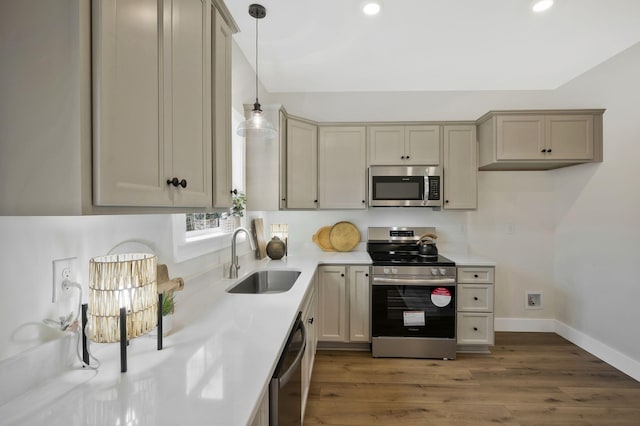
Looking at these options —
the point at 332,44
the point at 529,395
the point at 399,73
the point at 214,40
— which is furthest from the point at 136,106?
the point at 529,395

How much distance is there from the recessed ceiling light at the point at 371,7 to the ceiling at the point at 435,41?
0.16 feet

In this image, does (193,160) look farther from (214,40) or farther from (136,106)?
(214,40)

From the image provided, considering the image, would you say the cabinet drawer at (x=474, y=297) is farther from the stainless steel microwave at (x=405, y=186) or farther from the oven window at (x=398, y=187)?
the oven window at (x=398, y=187)

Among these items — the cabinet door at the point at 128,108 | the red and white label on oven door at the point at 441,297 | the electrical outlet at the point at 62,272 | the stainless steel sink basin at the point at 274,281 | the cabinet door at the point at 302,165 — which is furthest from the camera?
the cabinet door at the point at 302,165

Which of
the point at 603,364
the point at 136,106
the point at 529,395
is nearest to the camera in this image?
the point at 136,106

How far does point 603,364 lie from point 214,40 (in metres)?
3.87

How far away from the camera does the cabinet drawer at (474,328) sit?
277 cm

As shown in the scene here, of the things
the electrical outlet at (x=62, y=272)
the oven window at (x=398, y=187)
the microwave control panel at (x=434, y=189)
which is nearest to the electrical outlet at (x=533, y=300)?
the microwave control panel at (x=434, y=189)

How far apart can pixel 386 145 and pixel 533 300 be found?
2.40 m

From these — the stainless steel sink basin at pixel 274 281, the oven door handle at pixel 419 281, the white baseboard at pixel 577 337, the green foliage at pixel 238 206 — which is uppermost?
the green foliage at pixel 238 206

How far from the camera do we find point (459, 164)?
3.08 m

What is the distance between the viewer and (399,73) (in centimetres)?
294

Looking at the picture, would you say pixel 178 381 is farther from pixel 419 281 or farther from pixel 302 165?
pixel 302 165

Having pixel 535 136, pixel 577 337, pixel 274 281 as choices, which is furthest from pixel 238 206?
pixel 577 337
